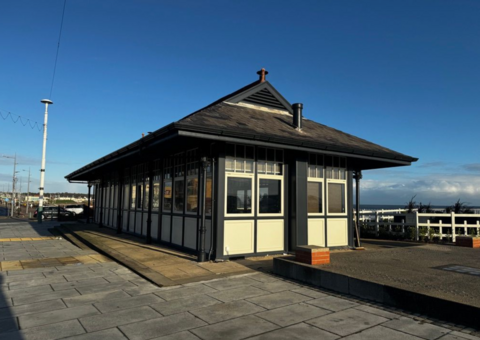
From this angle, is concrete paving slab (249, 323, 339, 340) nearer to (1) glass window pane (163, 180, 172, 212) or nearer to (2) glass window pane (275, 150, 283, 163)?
(2) glass window pane (275, 150, 283, 163)

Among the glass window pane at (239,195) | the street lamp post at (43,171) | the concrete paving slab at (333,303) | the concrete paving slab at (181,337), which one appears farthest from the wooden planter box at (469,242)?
the street lamp post at (43,171)

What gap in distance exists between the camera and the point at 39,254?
10445mm

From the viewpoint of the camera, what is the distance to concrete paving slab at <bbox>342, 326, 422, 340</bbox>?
3953 mm

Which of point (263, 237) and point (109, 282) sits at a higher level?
point (263, 237)

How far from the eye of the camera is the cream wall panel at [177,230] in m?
10.3

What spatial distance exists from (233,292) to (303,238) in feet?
13.7

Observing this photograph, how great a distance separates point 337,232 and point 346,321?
6.57 m

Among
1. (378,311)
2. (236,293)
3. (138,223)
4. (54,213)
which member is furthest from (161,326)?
→ (54,213)

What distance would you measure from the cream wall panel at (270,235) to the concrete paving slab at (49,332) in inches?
215

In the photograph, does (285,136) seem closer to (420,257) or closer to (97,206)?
(420,257)

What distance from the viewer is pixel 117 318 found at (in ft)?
15.3

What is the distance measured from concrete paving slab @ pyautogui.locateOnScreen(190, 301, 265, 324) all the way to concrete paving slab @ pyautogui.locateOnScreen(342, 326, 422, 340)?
144 centimetres

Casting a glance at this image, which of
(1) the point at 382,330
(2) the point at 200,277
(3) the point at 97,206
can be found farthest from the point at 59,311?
(3) the point at 97,206

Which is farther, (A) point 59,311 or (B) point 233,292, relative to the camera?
(B) point 233,292
